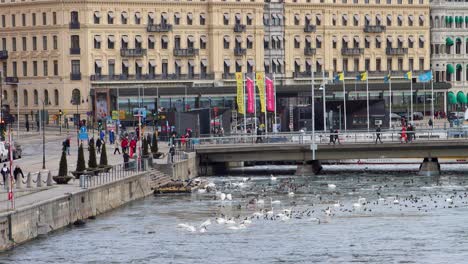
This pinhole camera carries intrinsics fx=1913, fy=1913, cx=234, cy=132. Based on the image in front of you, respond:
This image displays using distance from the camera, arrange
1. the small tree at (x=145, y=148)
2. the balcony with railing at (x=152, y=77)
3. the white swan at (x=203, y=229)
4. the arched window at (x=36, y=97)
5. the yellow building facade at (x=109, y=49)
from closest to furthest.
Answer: the white swan at (x=203, y=229) → the small tree at (x=145, y=148) → the yellow building facade at (x=109, y=49) → the arched window at (x=36, y=97) → the balcony with railing at (x=152, y=77)

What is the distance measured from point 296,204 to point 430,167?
25157 millimetres

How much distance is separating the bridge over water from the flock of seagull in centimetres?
1035

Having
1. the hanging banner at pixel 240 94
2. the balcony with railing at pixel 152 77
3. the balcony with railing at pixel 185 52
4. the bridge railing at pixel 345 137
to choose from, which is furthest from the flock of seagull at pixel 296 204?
the balcony with railing at pixel 185 52

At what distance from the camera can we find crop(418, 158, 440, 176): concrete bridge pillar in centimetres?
13025

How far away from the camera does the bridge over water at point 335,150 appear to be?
130 meters

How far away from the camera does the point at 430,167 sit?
131m

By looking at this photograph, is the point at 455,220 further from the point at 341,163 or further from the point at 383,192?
the point at 341,163

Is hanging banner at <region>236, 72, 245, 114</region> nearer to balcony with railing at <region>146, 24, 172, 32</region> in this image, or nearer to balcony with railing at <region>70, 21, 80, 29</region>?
balcony with railing at <region>70, 21, 80, 29</region>

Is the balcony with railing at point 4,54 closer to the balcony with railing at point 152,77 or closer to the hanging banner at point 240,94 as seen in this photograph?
the balcony with railing at point 152,77

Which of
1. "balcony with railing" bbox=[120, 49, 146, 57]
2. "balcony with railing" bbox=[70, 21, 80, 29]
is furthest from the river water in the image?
"balcony with railing" bbox=[120, 49, 146, 57]

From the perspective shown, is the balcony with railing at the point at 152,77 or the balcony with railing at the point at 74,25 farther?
the balcony with railing at the point at 152,77

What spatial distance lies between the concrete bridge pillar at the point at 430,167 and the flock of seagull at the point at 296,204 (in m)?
11.2

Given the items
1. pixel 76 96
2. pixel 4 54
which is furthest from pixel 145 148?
pixel 4 54

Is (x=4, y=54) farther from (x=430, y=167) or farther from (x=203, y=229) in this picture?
(x=203, y=229)
